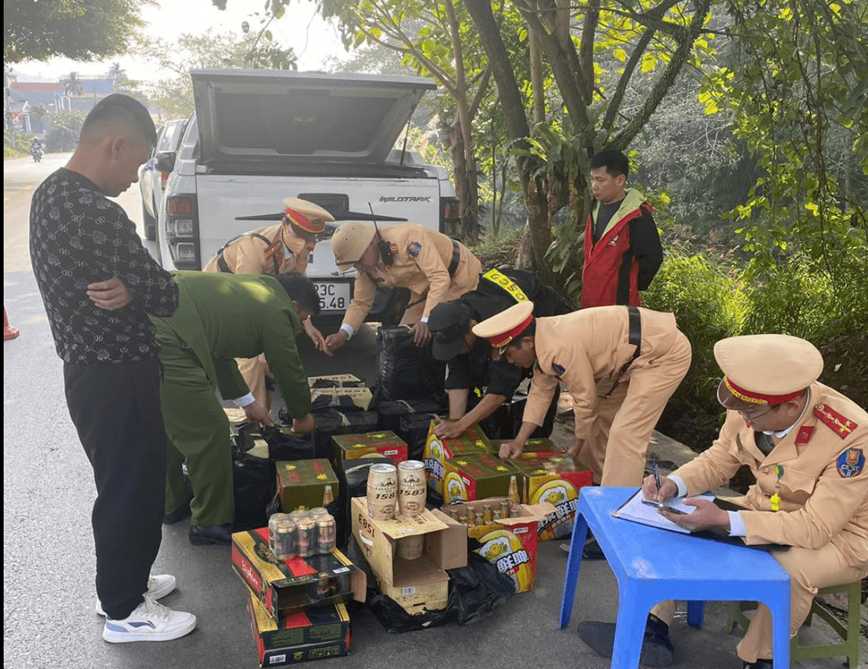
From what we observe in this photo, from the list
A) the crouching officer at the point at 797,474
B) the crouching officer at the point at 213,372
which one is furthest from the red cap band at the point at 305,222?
the crouching officer at the point at 797,474

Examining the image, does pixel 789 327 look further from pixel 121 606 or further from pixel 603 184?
pixel 121 606

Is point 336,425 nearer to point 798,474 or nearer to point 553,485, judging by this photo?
point 553,485

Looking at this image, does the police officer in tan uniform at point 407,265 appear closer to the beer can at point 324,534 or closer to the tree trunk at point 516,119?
the tree trunk at point 516,119

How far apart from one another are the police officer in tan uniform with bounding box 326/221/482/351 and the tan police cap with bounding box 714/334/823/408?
2.91 metres

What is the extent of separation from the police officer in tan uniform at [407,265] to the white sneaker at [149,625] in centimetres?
257

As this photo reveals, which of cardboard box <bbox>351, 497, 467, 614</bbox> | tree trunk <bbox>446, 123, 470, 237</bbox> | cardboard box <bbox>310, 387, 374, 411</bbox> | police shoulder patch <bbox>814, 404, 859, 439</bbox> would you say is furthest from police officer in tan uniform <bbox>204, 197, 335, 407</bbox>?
tree trunk <bbox>446, 123, 470, 237</bbox>

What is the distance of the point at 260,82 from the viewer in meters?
6.20

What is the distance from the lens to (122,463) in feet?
9.99

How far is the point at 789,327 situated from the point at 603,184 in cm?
202

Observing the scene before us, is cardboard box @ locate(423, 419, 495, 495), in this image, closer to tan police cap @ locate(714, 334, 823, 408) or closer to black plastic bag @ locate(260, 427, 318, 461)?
black plastic bag @ locate(260, 427, 318, 461)

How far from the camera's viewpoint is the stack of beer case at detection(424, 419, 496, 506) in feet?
14.3

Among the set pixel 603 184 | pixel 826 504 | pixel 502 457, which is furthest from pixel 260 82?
pixel 826 504

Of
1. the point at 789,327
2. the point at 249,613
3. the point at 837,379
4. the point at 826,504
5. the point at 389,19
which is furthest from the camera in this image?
the point at 389,19

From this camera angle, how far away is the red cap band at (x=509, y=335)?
3.81 m
